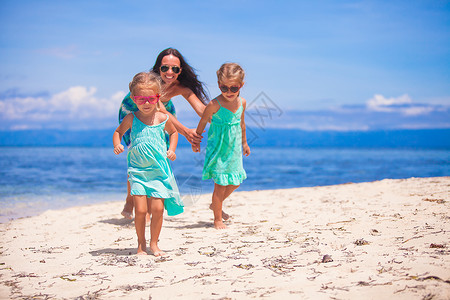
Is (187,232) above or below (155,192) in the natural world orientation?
below

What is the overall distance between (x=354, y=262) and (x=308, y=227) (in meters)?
1.41

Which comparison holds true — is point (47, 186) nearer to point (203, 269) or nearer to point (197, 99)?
point (197, 99)

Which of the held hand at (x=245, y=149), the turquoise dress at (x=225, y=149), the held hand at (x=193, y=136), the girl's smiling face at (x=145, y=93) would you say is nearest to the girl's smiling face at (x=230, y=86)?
the turquoise dress at (x=225, y=149)

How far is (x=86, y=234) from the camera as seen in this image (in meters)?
4.85

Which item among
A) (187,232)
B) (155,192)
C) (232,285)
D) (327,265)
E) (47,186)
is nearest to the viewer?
(232,285)

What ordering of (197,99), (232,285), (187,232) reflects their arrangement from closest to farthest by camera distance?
(232,285) → (187,232) → (197,99)

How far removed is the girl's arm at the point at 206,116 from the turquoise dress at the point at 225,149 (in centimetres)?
5

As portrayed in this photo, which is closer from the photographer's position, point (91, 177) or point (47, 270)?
point (47, 270)

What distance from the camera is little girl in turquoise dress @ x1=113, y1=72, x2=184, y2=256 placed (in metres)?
3.58

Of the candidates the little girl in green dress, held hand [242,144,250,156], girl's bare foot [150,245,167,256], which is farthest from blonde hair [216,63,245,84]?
girl's bare foot [150,245,167,256]

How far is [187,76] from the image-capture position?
528 centimetres

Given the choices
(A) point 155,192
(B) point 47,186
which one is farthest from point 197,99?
(B) point 47,186

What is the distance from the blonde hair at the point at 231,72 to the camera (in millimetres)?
4508

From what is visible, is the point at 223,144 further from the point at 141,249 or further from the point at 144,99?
the point at 141,249
